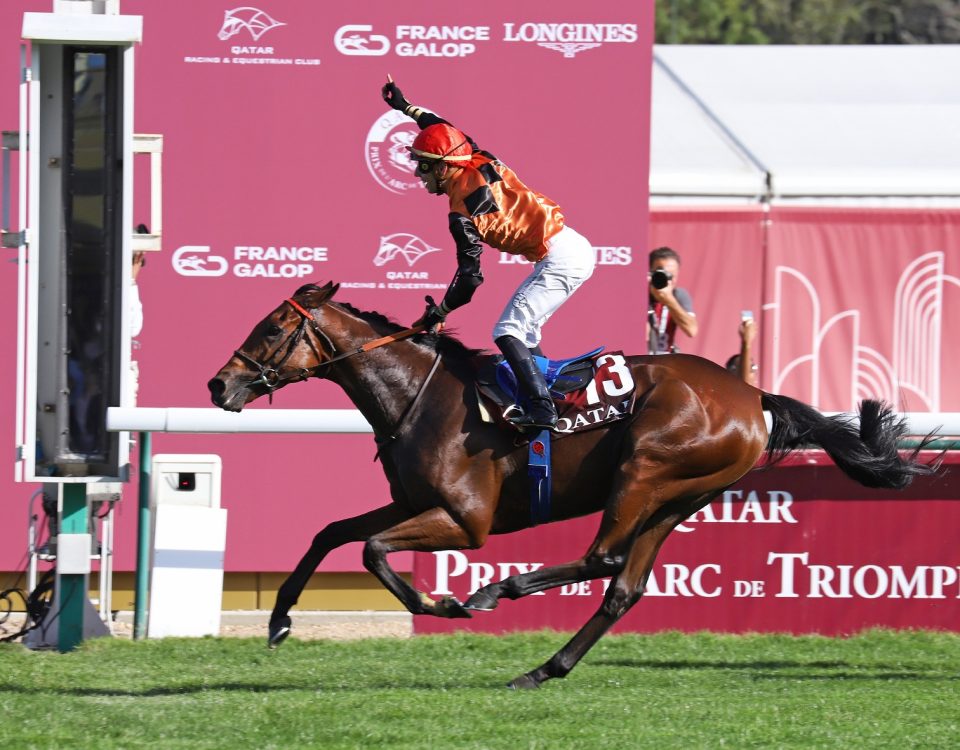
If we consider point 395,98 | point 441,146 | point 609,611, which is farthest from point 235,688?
point 395,98

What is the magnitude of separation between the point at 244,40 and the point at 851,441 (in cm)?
388

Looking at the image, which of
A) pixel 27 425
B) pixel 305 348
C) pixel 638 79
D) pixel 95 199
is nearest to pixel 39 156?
pixel 95 199

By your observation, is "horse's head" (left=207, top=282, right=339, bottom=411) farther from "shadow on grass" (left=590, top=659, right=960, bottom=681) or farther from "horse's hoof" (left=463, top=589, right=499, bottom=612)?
"shadow on grass" (left=590, top=659, right=960, bottom=681)

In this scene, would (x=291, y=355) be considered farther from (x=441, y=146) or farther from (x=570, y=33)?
(x=570, y=33)

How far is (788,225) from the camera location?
37.7ft

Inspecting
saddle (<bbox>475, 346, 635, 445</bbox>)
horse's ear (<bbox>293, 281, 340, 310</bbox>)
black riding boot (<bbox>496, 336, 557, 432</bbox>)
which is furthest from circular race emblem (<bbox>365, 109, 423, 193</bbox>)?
black riding boot (<bbox>496, 336, 557, 432</bbox>)

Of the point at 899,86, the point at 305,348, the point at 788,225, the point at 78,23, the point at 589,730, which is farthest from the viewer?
the point at 899,86

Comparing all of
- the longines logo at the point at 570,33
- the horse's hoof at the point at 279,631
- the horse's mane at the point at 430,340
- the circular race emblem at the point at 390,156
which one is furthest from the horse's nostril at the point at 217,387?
the longines logo at the point at 570,33

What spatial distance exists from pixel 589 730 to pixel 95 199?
349 cm

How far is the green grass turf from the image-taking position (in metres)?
5.32

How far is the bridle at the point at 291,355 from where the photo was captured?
20.2 ft

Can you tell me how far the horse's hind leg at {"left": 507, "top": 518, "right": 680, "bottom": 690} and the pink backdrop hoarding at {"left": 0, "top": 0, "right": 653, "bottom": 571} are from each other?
2412mm

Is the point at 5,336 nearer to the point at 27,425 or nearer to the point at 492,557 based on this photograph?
the point at 27,425

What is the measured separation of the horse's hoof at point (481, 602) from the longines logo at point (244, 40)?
12.2 feet
